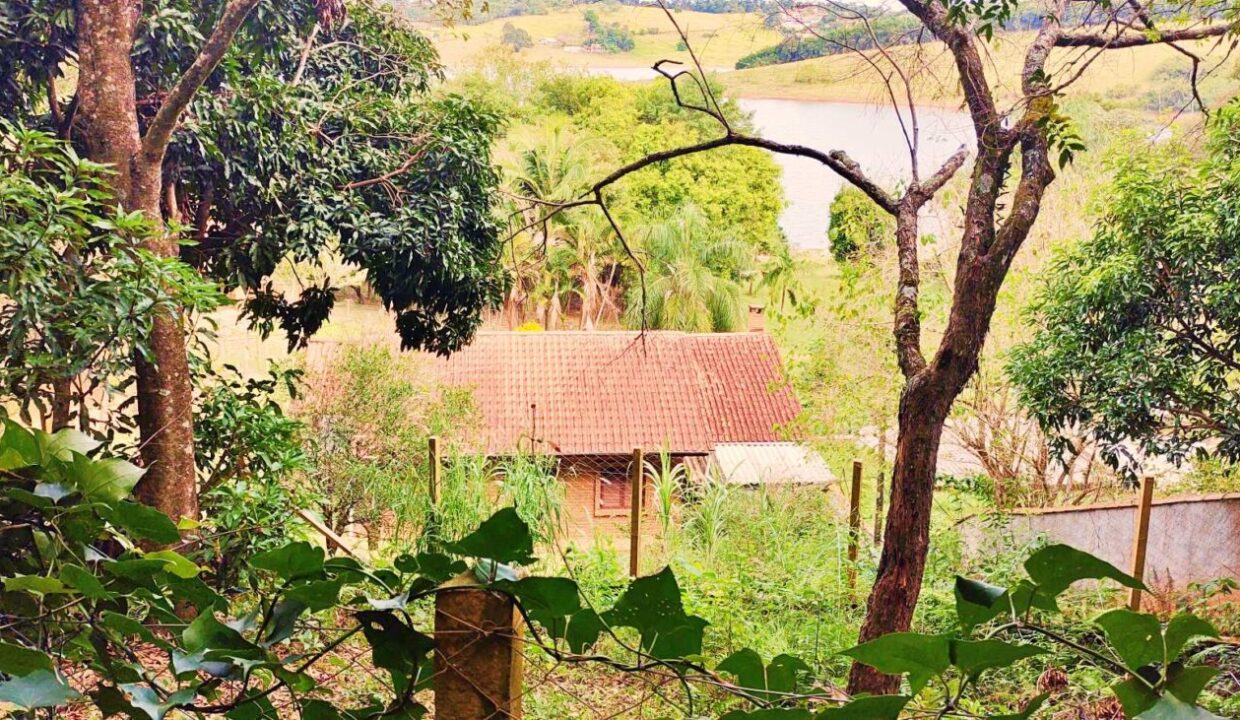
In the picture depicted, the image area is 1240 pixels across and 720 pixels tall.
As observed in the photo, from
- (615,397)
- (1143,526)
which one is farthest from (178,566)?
(615,397)

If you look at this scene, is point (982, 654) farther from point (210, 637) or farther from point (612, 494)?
point (612, 494)

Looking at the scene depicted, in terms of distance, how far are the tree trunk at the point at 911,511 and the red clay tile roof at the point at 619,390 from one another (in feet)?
12.7

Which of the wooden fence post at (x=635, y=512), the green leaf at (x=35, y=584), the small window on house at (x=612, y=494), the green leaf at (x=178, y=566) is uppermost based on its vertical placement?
the green leaf at (x=178, y=566)

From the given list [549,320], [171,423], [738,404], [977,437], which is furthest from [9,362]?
[549,320]

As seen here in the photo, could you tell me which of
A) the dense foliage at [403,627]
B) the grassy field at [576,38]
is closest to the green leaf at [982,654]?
the dense foliage at [403,627]

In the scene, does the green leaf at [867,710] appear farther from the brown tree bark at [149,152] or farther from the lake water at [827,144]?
the lake water at [827,144]

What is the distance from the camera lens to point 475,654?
0.35m

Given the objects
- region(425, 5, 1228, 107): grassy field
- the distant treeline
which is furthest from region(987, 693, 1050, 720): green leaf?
region(425, 5, 1228, 107): grassy field

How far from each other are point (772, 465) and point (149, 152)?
10.1ft

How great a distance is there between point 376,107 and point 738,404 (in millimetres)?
3632

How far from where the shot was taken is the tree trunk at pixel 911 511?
6.89ft

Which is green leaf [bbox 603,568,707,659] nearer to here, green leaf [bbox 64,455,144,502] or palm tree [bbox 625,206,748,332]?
green leaf [bbox 64,455,144,502]

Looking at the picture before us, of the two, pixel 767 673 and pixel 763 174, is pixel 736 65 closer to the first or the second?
pixel 763 174

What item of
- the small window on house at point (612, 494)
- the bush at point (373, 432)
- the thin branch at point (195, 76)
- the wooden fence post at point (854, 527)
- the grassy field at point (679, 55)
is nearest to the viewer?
the thin branch at point (195, 76)
